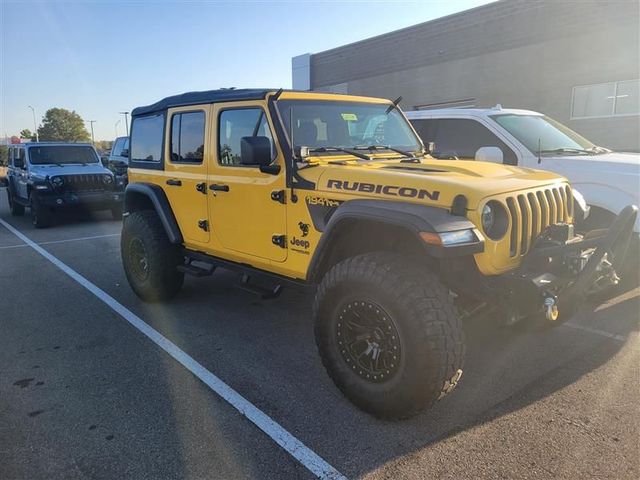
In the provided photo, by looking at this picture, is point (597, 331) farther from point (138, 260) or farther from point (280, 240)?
point (138, 260)

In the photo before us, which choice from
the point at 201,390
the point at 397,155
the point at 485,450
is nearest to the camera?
the point at 485,450

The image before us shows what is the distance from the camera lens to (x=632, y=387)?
331 cm

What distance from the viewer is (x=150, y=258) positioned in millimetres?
4957

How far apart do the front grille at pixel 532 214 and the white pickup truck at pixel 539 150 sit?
1390 mm

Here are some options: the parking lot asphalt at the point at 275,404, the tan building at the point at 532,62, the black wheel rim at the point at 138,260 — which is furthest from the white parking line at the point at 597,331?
the tan building at the point at 532,62

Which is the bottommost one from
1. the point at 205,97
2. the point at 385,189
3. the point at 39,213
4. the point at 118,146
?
the point at 39,213

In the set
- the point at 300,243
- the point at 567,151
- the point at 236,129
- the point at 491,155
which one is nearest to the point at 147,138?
the point at 236,129

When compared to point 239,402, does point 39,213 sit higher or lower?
higher

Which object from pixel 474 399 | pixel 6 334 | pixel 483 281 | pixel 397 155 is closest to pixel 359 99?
pixel 397 155

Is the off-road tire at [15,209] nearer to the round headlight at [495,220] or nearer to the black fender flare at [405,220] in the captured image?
the black fender flare at [405,220]

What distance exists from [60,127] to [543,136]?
72.3 metres

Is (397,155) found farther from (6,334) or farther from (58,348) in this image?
(6,334)

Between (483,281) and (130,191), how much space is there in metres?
4.10

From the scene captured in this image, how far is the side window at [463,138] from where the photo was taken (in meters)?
5.94
